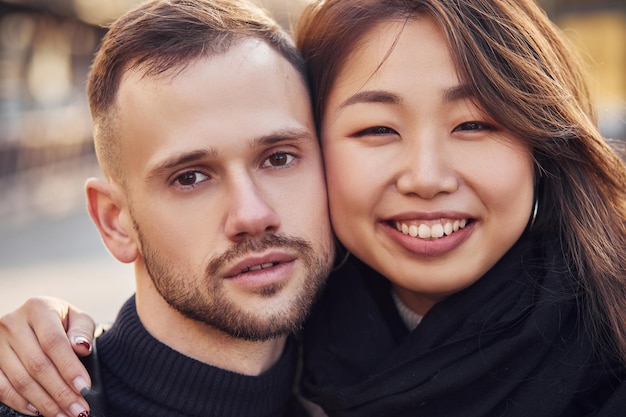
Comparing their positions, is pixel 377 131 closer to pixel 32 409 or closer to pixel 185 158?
pixel 185 158

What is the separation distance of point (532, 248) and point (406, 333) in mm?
511

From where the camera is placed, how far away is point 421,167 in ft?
6.87

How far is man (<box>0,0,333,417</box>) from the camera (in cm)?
216

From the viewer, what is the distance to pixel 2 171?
417 inches

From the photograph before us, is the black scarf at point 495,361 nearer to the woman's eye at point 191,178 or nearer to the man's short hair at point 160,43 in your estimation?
the woman's eye at point 191,178

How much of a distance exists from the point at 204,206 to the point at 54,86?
14.2 m

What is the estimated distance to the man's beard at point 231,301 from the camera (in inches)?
85.1

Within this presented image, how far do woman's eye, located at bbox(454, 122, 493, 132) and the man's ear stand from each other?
1064 millimetres

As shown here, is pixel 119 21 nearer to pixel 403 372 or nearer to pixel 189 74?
pixel 189 74

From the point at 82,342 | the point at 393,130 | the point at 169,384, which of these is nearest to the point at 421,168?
the point at 393,130

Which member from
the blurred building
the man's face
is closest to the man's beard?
the man's face

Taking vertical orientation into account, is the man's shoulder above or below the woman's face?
below

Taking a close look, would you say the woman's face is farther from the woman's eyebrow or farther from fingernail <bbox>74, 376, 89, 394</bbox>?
fingernail <bbox>74, 376, 89, 394</bbox>

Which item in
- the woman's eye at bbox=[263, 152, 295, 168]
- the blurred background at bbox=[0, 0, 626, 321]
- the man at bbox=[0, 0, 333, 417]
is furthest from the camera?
the blurred background at bbox=[0, 0, 626, 321]
